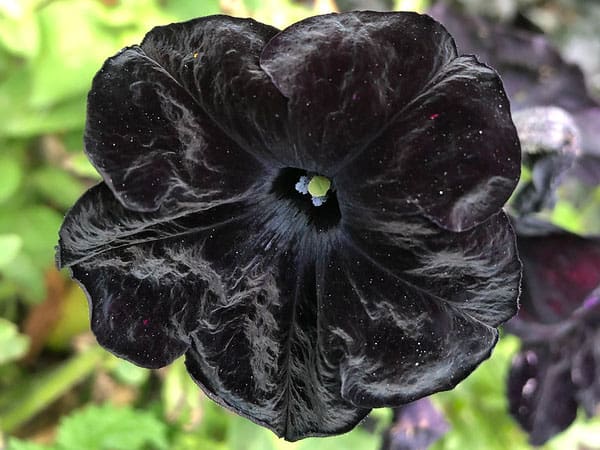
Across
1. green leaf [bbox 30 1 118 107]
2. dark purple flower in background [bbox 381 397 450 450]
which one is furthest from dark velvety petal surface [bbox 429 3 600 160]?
green leaf [bbox 30 1 118 107]

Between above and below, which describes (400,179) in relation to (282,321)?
above

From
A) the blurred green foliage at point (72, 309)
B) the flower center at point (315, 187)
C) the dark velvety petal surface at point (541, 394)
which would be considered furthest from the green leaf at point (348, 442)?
the flower center at point (315, 187)

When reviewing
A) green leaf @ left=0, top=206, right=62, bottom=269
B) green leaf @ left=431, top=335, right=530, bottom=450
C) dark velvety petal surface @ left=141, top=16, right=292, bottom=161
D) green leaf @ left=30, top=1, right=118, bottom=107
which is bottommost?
green leaf @ left=431, top=335, right=530, bottom=450

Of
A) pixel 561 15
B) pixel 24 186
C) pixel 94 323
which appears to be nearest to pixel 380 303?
pixel 94 323

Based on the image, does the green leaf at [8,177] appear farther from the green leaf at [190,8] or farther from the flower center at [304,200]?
the flower center at [304,200]

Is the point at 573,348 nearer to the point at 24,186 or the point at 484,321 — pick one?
the point at 484,321

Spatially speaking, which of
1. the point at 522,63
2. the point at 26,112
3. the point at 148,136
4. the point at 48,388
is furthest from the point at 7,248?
the point at 522,63

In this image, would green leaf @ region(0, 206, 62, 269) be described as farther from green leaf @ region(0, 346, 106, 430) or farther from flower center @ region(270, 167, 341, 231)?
flower center @ region(270, 167, 341, 231)
